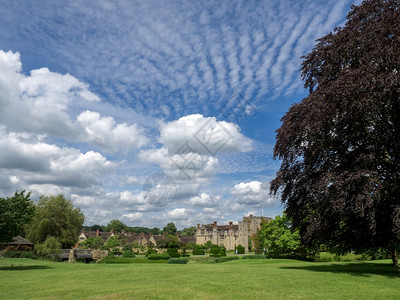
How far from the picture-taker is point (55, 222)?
177ft

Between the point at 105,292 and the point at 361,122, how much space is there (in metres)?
16.9

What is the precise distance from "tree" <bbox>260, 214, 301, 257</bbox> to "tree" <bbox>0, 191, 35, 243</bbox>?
31.7 m

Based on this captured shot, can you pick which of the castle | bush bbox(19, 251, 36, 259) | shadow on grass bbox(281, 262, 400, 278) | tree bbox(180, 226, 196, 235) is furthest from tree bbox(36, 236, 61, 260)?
tree bbox(180, 226, 196, 235)

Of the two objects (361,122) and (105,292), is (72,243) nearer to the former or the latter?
(105,292)

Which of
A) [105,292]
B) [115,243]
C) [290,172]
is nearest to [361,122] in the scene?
[290,172]

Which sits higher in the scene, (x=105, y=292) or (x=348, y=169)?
(x=348, y=169)

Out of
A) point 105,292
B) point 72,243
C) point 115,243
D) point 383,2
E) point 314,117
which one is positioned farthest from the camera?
point 115,243

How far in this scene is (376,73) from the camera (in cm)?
1766

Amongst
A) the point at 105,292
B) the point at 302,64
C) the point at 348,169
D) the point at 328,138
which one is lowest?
the point at 105,292

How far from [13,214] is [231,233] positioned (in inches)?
3176

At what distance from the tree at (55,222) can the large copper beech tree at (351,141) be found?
45.0m

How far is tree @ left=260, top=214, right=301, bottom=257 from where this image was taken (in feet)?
139

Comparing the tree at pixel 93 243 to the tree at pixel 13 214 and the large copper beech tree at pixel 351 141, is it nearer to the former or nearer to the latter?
the tree at pixel 13 214

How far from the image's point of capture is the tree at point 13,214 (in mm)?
26984
